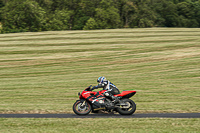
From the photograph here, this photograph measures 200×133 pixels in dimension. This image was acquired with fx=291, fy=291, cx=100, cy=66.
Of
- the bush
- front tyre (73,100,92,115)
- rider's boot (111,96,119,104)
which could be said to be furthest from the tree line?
rider's boot (111,96,119,104)

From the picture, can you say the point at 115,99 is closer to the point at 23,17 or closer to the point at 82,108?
the point at 82,108

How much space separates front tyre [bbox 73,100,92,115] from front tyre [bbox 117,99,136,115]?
1.17 metres

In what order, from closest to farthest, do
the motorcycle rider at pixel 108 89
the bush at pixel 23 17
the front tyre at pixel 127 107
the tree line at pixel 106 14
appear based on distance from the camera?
the front tyre at pixel 127 107 < the motorcycle rider at pixel 108 89 < the bush at pixel 23 17 < the tree line at pixel 106 14

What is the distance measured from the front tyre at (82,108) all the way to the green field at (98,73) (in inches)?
41.1

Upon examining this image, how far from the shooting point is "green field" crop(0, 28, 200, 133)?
945 cm

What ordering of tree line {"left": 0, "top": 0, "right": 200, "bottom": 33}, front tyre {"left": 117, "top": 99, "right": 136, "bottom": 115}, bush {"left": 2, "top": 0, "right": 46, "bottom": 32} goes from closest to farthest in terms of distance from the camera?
1. front tyre {"left": 117, "top": 99, "right": 136, "bottom": 115}
2. bush {"left": 2, "top": 0, "right": 46, "bottom": 32}
3. tree line {"left": 0, "top": 0, "right": 200, "bottom": 33}

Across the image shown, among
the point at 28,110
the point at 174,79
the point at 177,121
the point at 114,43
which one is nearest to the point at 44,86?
the point at 28,110

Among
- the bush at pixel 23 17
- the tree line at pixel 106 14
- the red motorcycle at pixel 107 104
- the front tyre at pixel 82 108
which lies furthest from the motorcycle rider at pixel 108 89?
the tree line at pixel 106 14

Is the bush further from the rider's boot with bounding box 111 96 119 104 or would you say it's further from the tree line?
the rider's boot with bounding box 111 96 119 104

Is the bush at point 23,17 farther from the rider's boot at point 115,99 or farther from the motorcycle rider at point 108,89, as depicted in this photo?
the rider's boot at point 115,99

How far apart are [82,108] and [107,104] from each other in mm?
967

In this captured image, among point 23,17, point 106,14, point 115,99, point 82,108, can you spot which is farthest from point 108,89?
point 106,14

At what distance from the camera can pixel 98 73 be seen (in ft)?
85.0

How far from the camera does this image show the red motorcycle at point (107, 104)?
10.8 metres
